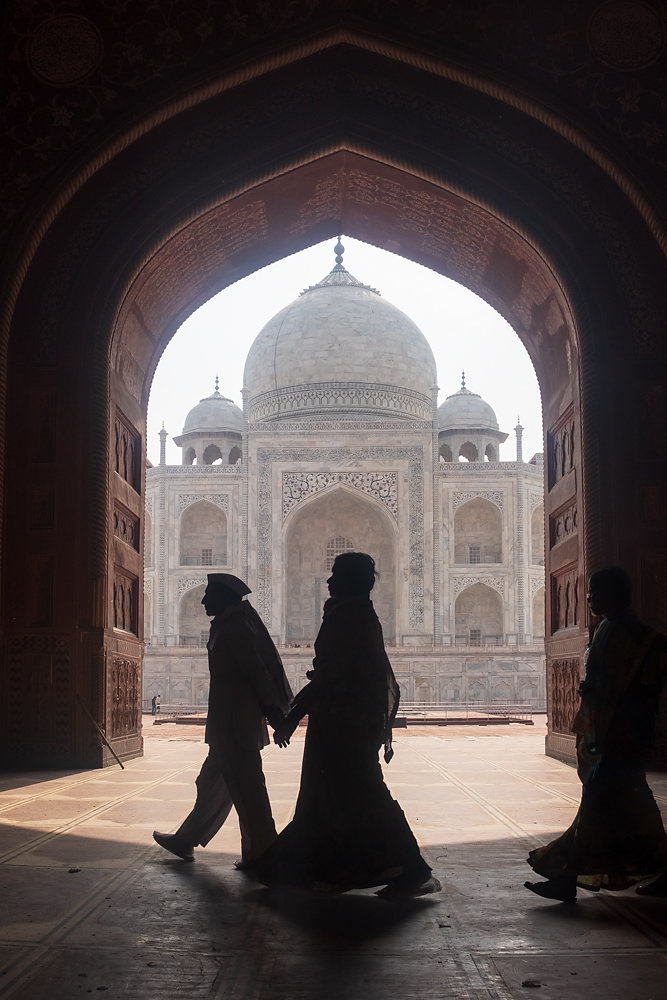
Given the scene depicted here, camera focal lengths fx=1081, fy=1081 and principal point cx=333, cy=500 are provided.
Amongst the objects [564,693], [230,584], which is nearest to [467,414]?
[564,693]

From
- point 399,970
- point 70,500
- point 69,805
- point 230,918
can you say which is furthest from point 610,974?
point 70,500

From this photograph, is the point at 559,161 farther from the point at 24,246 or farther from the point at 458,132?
the point at 24,246

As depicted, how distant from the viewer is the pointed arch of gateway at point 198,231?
24.7 feet

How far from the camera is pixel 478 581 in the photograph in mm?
26859

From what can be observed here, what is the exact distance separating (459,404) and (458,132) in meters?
23.7

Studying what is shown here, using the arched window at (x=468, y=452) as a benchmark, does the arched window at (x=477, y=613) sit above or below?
below

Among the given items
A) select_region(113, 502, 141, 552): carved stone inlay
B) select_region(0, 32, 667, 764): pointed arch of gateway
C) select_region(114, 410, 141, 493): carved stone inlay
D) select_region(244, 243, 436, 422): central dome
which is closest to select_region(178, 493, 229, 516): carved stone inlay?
select_region(244, 243, 436, 422): central dome

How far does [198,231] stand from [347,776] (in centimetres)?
622

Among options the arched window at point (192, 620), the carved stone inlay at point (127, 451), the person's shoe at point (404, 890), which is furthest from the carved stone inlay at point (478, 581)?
the person's shoe at point (404, 890)

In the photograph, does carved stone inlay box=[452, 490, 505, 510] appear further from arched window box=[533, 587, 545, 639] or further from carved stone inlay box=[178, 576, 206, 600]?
carved stone inlay box=[178, 576, 206, 600]

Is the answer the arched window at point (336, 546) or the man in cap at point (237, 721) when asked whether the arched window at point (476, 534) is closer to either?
the arched window at point (336, 546)

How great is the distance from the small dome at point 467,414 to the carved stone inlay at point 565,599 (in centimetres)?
2200

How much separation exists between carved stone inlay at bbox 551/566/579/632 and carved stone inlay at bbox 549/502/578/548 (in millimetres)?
288

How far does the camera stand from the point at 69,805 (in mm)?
5500
